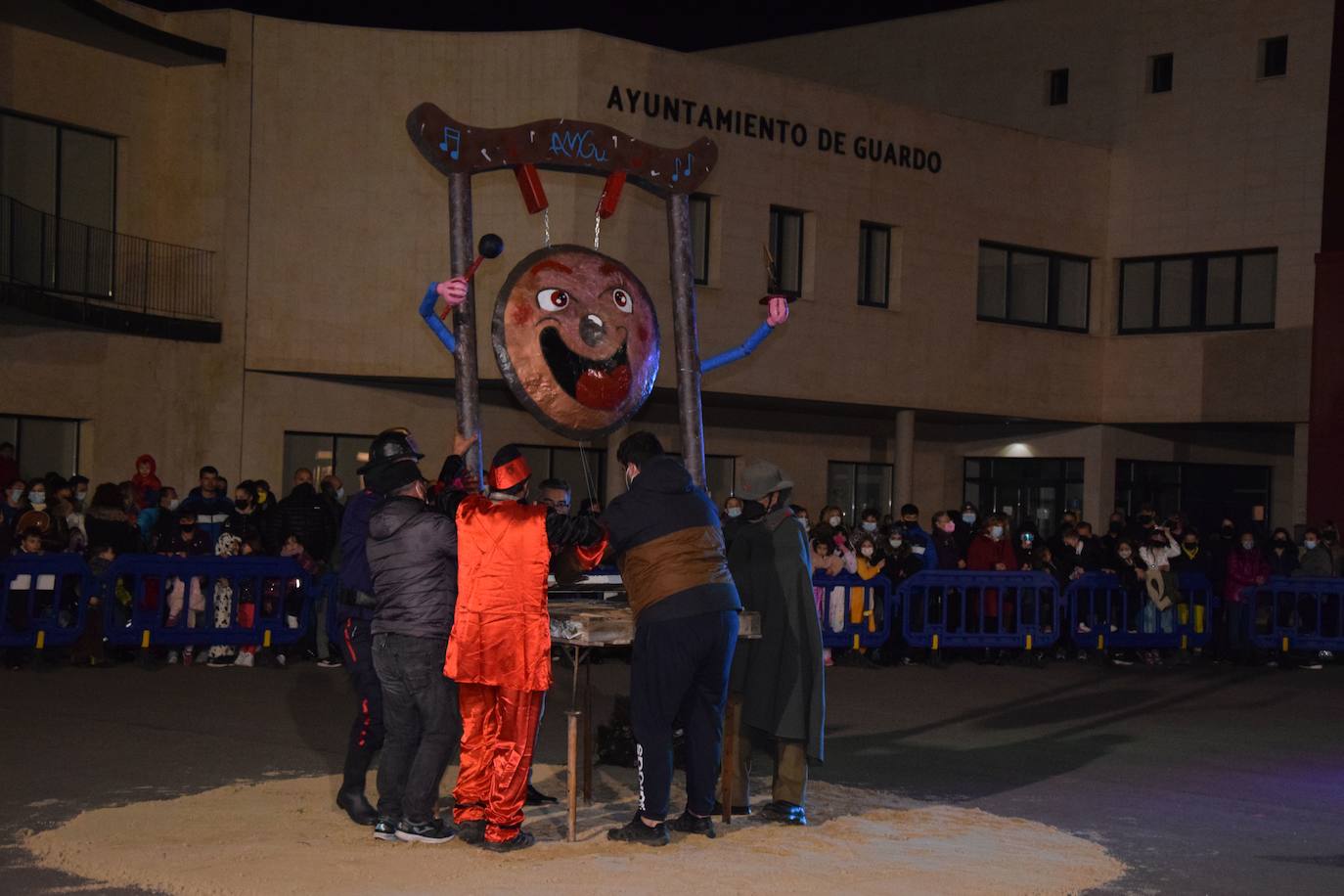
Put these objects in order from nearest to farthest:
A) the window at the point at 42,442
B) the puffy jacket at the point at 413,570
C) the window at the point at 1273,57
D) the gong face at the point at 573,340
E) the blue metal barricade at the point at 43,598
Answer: the puffy jacket at the point at 413,570 → the gong face at the point at 573,340 → the blue metal barricade at the point at 43,598 → the window at the point at 42,442 → the window at the point at 1273,57

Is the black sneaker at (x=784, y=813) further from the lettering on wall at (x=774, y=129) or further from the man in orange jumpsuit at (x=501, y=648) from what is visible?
the lettering on wall at (x=774, y=129)

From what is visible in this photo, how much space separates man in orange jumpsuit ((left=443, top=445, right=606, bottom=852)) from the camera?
8766 millimetres

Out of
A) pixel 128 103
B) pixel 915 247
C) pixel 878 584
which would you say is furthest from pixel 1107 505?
pixel 128 103

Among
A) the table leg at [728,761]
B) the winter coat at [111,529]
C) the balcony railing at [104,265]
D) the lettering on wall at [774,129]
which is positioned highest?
the lettering on wall at [774,129]

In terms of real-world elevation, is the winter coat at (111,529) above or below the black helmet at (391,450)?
below

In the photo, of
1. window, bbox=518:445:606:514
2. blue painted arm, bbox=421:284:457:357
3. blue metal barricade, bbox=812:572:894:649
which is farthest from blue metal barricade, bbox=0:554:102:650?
window, bbox=518:445:606:514

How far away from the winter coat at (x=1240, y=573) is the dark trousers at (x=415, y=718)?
595 inches

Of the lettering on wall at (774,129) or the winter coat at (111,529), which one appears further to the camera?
the lettering on wall at (774,129)

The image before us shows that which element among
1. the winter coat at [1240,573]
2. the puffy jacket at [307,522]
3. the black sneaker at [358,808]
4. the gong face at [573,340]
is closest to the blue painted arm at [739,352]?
the gong face at [573,340]

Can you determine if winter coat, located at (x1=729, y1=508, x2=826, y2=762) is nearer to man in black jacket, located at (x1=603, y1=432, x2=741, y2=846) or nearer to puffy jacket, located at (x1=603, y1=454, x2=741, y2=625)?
man in black jacket, located at (x1=603, y1=432, x2=741, y2=846)

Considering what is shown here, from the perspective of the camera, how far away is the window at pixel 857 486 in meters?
33.4

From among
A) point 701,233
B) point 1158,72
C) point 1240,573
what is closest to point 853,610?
point 1240,573

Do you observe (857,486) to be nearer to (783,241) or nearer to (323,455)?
(783,241)

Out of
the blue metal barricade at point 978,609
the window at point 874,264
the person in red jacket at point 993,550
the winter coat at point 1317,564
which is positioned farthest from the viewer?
the window at point 874,264
